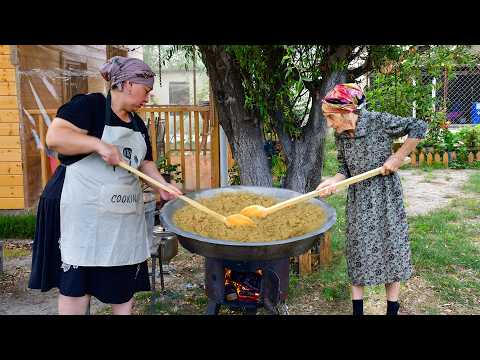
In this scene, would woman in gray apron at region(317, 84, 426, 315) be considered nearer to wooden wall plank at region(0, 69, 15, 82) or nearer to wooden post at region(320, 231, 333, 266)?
wooden post at region(320, 231, 333, 266)

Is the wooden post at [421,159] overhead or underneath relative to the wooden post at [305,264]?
overhead

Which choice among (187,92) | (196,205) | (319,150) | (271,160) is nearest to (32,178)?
(271,160)

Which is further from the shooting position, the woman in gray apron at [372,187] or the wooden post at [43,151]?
the wooden post at [43,151]

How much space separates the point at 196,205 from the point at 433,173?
795 cm

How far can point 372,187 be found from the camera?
3.09 metres

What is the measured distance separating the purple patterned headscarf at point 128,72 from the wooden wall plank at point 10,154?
15.2ft

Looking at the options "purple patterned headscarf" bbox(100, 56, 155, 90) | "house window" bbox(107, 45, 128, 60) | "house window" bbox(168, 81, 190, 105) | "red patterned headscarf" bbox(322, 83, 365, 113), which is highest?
"house window" bbox(168, 81, 190, 105)

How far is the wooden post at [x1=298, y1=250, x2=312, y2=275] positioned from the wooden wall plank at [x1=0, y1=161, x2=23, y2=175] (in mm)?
4156

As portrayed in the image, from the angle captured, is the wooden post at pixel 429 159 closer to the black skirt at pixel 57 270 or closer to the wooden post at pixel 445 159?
the wooden post at pixel 445 159

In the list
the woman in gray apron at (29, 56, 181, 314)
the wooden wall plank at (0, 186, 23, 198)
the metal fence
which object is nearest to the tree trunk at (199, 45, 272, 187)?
the woman in gray apron at (29, 56, 181, 314)

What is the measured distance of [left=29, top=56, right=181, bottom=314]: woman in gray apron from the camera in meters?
2.50

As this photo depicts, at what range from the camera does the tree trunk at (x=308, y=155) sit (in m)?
4.13

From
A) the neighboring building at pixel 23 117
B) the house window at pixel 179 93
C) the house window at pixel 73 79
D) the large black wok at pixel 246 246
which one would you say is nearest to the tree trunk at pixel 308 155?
the large black wok at pixel 246 246

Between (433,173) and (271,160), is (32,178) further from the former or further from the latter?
(433,173)
